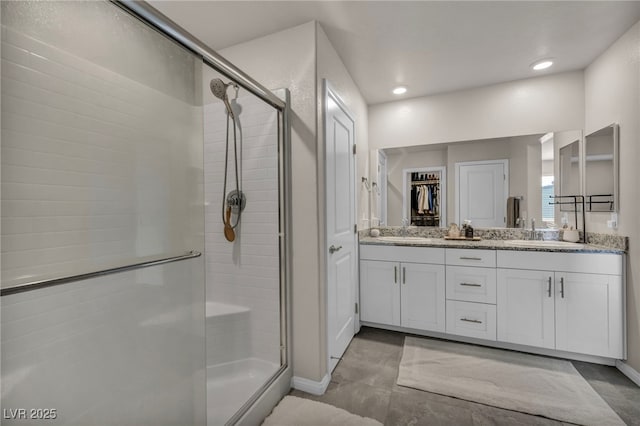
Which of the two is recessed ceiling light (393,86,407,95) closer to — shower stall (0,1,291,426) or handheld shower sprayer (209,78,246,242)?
shower stall (0,1,291,426)

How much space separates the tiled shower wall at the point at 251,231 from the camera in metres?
1.83

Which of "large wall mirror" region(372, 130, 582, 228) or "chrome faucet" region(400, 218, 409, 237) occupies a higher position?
"large wall mirror" region(372, 130, 582, 228)

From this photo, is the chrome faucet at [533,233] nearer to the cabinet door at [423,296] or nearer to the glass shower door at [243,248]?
the cabinet door at [423,296]

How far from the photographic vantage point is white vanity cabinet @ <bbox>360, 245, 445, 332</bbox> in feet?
7.85

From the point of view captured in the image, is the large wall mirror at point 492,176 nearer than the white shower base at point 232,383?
No

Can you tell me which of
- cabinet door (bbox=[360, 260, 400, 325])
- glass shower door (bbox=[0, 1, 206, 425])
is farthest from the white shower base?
cabinet door (bbox=[360, 260, 400, 325])

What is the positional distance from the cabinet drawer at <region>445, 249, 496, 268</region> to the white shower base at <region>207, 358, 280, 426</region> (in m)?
1.68

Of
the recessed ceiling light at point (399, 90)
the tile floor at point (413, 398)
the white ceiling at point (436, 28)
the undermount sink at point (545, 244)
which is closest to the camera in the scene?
the tile floor at point (413, 398)

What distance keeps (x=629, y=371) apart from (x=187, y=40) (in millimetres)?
3349

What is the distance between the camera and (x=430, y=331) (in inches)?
95.7

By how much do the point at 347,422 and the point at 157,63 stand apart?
2.41 metres

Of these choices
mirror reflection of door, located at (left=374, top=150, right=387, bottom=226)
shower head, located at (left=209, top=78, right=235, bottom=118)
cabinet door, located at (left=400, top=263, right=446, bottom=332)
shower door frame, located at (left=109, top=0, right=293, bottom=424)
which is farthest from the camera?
mirror reflection of door, located at (left=374, top=150, right=387, bottom=226)

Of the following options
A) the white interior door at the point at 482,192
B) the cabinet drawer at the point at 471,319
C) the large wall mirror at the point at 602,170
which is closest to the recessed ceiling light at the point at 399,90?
the white interior door at the point at 482,192

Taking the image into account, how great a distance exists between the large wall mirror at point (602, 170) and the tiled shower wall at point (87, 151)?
302 cm
